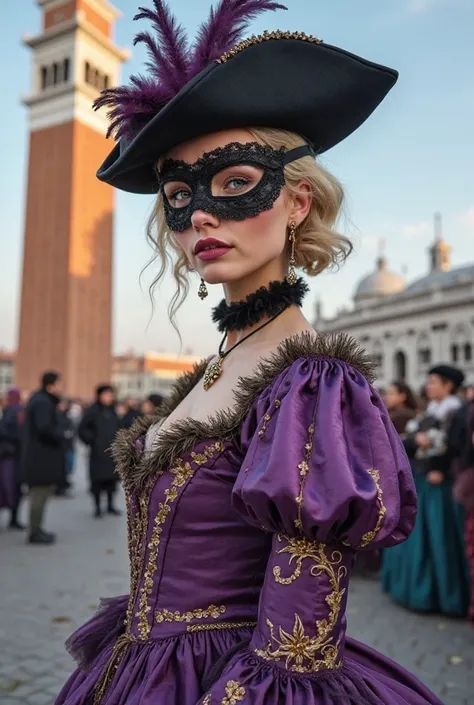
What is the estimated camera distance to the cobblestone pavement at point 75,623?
3229 mm

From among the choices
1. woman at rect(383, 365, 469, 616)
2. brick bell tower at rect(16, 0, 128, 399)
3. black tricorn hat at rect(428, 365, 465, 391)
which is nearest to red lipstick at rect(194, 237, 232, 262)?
woman at rect(383, 365, 469, 616)

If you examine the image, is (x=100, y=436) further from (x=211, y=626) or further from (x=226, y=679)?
(x=226, y=679)

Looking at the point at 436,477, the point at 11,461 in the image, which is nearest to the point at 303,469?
the point at 436,477

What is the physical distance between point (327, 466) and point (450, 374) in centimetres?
429

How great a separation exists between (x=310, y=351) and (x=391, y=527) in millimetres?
345

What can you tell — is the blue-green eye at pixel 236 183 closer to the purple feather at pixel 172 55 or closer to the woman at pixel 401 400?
the purple feather at pixel 172 55

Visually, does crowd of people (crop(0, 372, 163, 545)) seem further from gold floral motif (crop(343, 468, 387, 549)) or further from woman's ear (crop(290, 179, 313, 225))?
gold floral motif (crop(343, 468, 387, 549))

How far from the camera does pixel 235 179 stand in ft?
4.10

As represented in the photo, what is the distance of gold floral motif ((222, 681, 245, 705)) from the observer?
913 mm

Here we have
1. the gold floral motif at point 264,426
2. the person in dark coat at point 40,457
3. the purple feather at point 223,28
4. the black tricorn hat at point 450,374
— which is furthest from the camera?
the person in dark coat at point 40,457

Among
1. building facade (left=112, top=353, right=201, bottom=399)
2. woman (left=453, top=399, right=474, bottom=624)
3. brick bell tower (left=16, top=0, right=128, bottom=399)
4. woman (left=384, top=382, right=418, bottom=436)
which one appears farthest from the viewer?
building facade (left=112, top=353, right=201, bottom=399)

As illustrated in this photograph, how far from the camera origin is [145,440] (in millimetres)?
1471

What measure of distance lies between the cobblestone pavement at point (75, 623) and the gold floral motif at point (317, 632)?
2481mm

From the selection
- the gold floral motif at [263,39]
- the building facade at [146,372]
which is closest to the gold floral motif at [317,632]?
the gold floral motif at [263,39]
